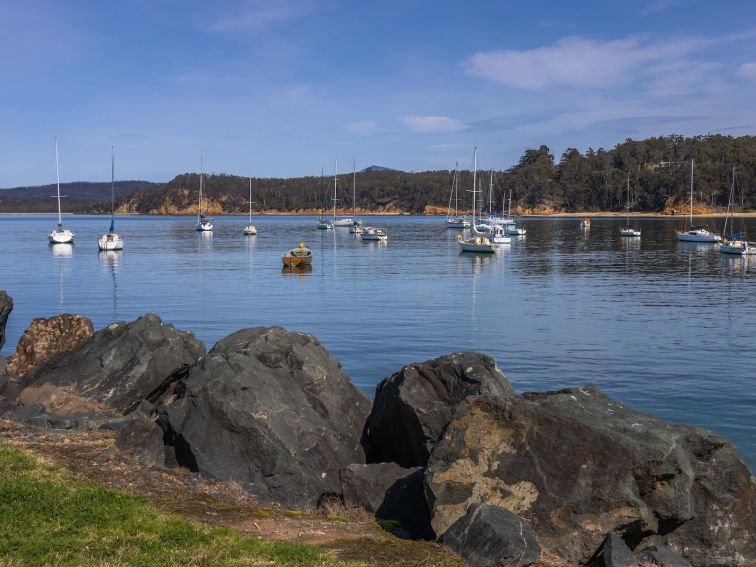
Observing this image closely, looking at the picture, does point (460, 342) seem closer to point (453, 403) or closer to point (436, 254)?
point (453, 403)

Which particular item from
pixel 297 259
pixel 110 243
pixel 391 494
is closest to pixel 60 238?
pixel 110 243

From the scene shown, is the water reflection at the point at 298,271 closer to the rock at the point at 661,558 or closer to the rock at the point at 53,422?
the rock at the point at 53,422

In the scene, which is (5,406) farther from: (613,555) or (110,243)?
(110,243)

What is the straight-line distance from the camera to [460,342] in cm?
3366

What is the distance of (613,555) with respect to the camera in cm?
953

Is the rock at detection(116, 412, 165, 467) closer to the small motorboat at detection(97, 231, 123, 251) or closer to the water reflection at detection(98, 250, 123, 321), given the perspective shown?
the water reflection at detection(98, 250, 123, 321)

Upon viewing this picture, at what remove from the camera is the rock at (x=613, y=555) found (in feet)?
31.2

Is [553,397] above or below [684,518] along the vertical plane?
above

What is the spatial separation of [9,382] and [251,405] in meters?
9.37

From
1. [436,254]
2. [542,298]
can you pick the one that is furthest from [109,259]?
[542,298]

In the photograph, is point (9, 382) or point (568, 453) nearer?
point (568, 453)

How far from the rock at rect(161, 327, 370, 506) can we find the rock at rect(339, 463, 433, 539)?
32.1 inches

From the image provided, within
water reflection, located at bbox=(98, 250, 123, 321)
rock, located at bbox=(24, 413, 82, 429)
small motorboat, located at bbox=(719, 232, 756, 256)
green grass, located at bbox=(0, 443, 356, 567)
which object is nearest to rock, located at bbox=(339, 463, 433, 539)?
green grass, located at bbox=(0, 443, 356, 567)

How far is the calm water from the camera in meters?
26.7
